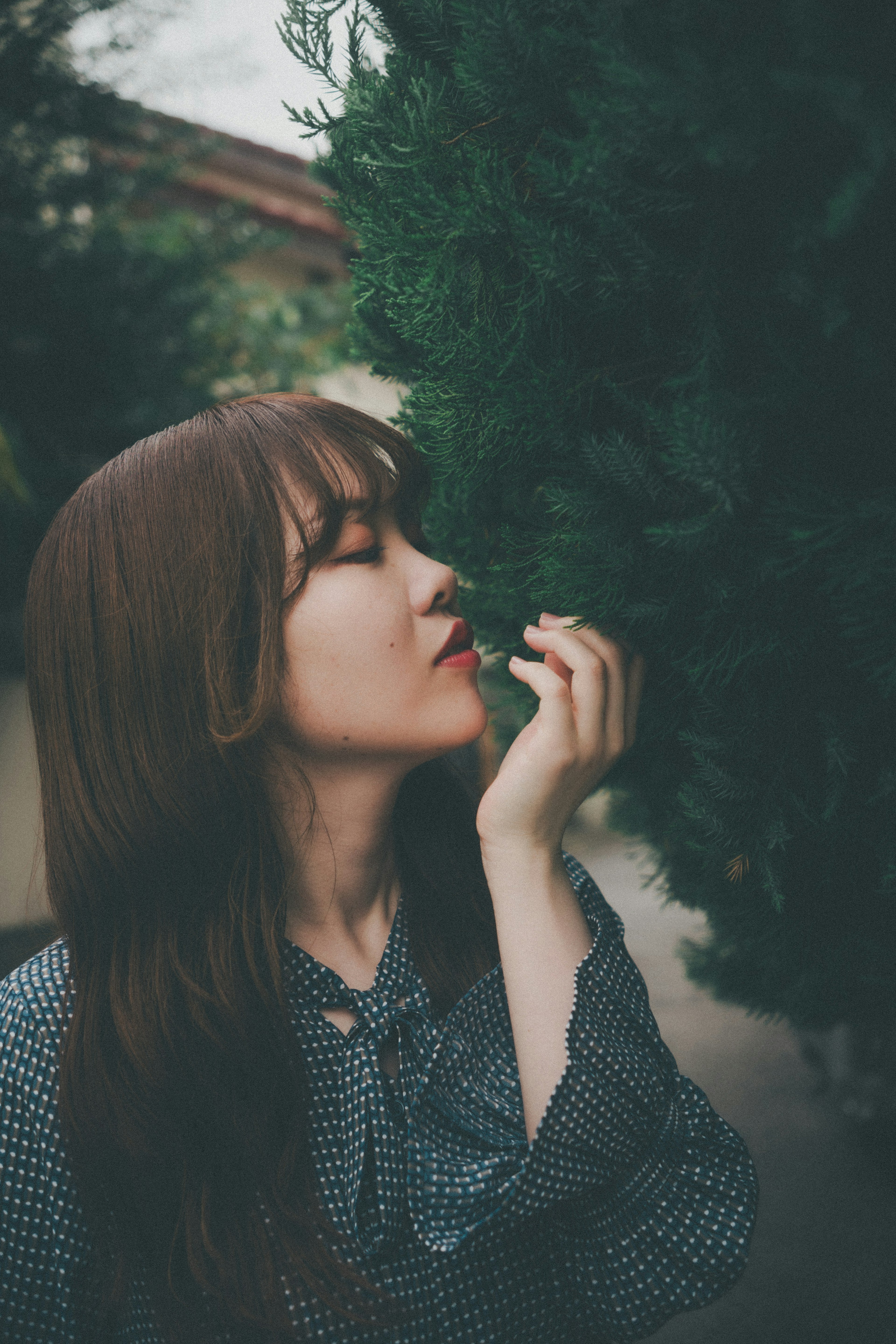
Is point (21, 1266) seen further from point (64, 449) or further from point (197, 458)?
point (64, 449)

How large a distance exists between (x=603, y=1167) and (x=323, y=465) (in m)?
1.20

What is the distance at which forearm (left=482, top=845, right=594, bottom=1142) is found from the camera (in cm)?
122

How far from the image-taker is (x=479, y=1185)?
1174 mm

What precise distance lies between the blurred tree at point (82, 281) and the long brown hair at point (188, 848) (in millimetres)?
2967

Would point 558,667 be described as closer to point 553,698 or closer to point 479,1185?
point 553,698

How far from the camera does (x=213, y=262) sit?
5617 mm

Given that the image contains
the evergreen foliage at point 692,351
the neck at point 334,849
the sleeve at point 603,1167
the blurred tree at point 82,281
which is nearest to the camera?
the evergreen foliage at point 692,351

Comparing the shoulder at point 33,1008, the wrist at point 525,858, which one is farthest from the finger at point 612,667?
the shoulder at point 33,1008

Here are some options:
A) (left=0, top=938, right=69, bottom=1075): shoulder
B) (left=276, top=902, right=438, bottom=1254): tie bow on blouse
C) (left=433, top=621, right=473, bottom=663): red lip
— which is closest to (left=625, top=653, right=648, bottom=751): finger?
(left=433, top=621, right=473, bottom=663): red lip

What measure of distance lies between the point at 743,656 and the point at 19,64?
526cm

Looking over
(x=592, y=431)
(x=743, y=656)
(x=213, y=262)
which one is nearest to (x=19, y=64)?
(x=213, y=262)

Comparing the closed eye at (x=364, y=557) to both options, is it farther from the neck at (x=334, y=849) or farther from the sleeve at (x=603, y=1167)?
the sleeve at (x=603, y=1167)

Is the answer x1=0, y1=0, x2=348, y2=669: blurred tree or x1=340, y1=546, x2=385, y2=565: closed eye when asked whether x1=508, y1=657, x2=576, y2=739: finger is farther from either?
x1=0, y1=0, x2=348, y2=669: blurred tree

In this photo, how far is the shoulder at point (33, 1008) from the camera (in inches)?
51.9
